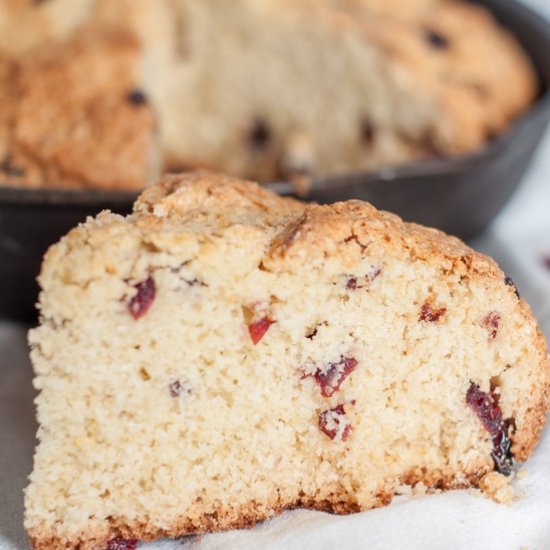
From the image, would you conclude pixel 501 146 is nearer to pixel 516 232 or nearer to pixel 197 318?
pixel 516 232

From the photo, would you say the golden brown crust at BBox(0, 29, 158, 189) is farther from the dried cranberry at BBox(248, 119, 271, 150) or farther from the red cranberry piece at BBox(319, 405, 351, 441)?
the red cranberry piece at BBox(319, 405, 351, 441)

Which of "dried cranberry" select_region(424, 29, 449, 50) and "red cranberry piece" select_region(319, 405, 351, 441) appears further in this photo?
"dried cranberry" select_region(424, 29, 449, 50)

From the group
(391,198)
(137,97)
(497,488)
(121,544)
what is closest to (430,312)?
(497,488)

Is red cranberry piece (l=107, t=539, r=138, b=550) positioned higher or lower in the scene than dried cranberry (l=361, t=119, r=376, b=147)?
lower

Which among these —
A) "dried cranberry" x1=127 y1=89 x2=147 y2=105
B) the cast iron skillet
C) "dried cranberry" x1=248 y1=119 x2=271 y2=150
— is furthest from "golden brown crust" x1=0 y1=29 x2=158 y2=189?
"dried cranberry" x1=248 y1=119 x2=271 y2=150

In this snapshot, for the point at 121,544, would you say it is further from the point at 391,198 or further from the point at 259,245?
the point at 391,198

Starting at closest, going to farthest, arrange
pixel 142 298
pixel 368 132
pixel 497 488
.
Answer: pixel 142 298, pixel 497 488, pixel 368 132

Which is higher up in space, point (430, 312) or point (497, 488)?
point (430, 312)

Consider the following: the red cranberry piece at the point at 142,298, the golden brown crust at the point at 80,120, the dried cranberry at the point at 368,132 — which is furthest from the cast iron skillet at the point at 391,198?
the red cranberry piece at the point at 142,298

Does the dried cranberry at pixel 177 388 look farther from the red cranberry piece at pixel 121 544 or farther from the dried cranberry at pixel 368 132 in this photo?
the dried cranberry at pixel 368 132
